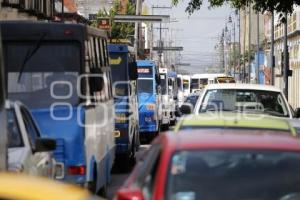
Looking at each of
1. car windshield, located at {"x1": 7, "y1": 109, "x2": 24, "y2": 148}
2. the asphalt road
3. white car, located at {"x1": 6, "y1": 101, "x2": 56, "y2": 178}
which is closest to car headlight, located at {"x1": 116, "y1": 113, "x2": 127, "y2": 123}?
the asphalt road

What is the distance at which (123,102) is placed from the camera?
62.7 feet

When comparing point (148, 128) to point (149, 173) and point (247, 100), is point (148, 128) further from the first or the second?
point (149, 173)

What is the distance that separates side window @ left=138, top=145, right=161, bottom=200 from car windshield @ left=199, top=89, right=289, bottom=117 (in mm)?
8409

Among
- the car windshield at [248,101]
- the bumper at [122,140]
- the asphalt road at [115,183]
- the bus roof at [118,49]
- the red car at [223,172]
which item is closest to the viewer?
the red car at [223,172]

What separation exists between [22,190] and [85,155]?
6.35m

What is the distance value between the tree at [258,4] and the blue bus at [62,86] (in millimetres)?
9669

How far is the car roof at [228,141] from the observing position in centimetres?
612

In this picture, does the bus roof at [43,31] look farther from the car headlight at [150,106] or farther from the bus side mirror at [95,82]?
the car headlight at [150,106]

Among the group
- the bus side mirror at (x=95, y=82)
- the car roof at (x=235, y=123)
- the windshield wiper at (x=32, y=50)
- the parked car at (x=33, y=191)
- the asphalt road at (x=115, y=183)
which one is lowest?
the asphalt road at (x=115, y=183)

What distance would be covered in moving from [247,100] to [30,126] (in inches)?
243

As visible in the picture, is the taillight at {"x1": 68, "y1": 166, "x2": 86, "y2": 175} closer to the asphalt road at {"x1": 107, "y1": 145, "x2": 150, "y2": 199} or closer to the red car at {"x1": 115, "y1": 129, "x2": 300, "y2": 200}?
the asphalt road at {"x1": 107, "y1": 145, "x2": 150, "y2": 199}

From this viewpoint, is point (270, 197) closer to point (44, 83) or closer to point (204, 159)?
point (204, 159)

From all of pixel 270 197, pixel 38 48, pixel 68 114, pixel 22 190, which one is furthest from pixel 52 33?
pixel 22 190

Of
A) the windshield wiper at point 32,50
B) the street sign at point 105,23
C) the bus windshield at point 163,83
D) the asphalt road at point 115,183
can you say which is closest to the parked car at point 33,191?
the windshield wiper at point 32,50
